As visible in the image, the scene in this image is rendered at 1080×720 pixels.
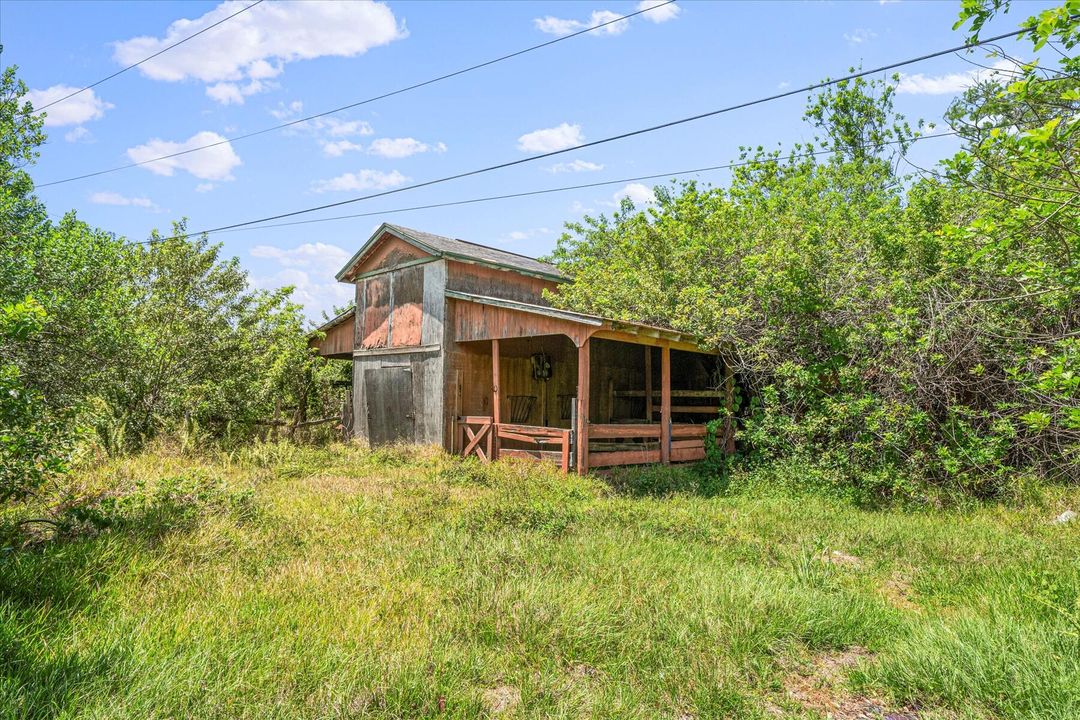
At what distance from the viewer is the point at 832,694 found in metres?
3.51

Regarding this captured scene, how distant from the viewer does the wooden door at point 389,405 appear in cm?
1346

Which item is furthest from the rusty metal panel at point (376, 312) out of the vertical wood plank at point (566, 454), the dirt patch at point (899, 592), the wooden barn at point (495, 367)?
the dirt patch at point (899, 592)

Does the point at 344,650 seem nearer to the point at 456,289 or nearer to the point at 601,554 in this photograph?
the point at 601,554

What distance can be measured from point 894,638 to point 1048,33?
12.0ft

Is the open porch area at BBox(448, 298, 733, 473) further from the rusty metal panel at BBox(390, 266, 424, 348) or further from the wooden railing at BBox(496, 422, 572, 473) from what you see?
the rusty metal panel at BBox(390, 266, 424, 348)

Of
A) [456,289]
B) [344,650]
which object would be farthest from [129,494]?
[456,289]

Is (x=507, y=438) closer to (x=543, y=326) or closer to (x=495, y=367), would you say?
(x=495, y=367)

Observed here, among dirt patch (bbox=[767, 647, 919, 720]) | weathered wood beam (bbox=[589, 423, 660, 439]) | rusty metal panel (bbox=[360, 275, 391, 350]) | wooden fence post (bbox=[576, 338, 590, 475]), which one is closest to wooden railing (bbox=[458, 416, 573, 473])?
wooden fence post (bbox=[576, 338, 590, 475])

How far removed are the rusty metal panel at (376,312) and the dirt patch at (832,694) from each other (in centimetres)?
1189

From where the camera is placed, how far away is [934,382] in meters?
8.73

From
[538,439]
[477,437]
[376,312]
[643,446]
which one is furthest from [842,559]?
[376,312]

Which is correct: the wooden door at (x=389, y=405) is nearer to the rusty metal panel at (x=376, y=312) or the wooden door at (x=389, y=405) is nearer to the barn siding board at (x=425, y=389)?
the barn siding board at (x=425, y=389)

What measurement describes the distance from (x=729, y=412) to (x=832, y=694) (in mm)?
8184

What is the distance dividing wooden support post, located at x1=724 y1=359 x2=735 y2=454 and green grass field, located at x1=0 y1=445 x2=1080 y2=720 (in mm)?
4640
